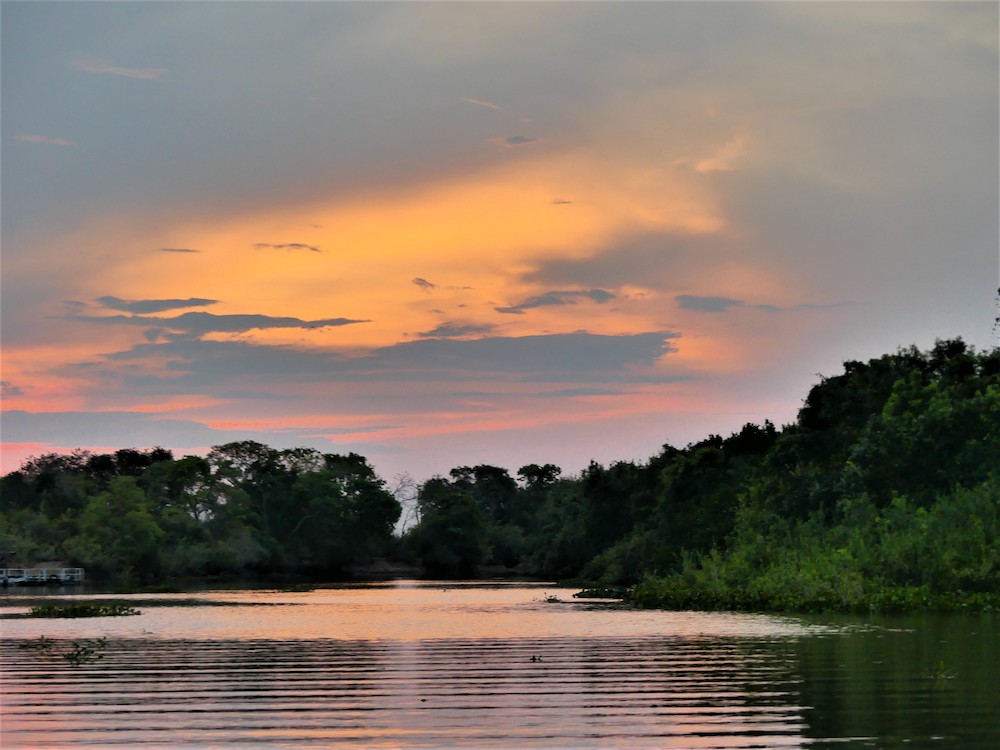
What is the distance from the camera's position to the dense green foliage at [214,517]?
448 ft

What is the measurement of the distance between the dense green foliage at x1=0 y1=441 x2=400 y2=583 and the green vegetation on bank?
9.3 inches

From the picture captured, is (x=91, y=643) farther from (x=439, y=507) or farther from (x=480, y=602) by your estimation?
(x=439, y=507)

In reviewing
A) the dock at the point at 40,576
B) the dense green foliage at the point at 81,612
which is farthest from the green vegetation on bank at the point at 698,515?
the dense green foliage at the point at 81,612

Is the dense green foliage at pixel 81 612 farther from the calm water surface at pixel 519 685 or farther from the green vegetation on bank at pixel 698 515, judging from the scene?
the green vegetation on bank at pixel 698 515

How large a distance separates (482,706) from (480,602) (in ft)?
164

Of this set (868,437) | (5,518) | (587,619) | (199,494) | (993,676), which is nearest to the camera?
(993,676)

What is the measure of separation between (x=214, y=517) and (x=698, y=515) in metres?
82.5

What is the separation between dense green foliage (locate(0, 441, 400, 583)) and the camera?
13662 cm

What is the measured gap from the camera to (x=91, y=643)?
40.1 m

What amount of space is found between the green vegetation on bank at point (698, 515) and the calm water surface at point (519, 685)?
10.8 m

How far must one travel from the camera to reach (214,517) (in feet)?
521

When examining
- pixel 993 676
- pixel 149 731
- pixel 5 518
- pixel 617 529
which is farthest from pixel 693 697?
pixel 5 518

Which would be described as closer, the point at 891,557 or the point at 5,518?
the point at 891,557

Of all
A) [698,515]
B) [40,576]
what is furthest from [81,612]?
[40,576]
